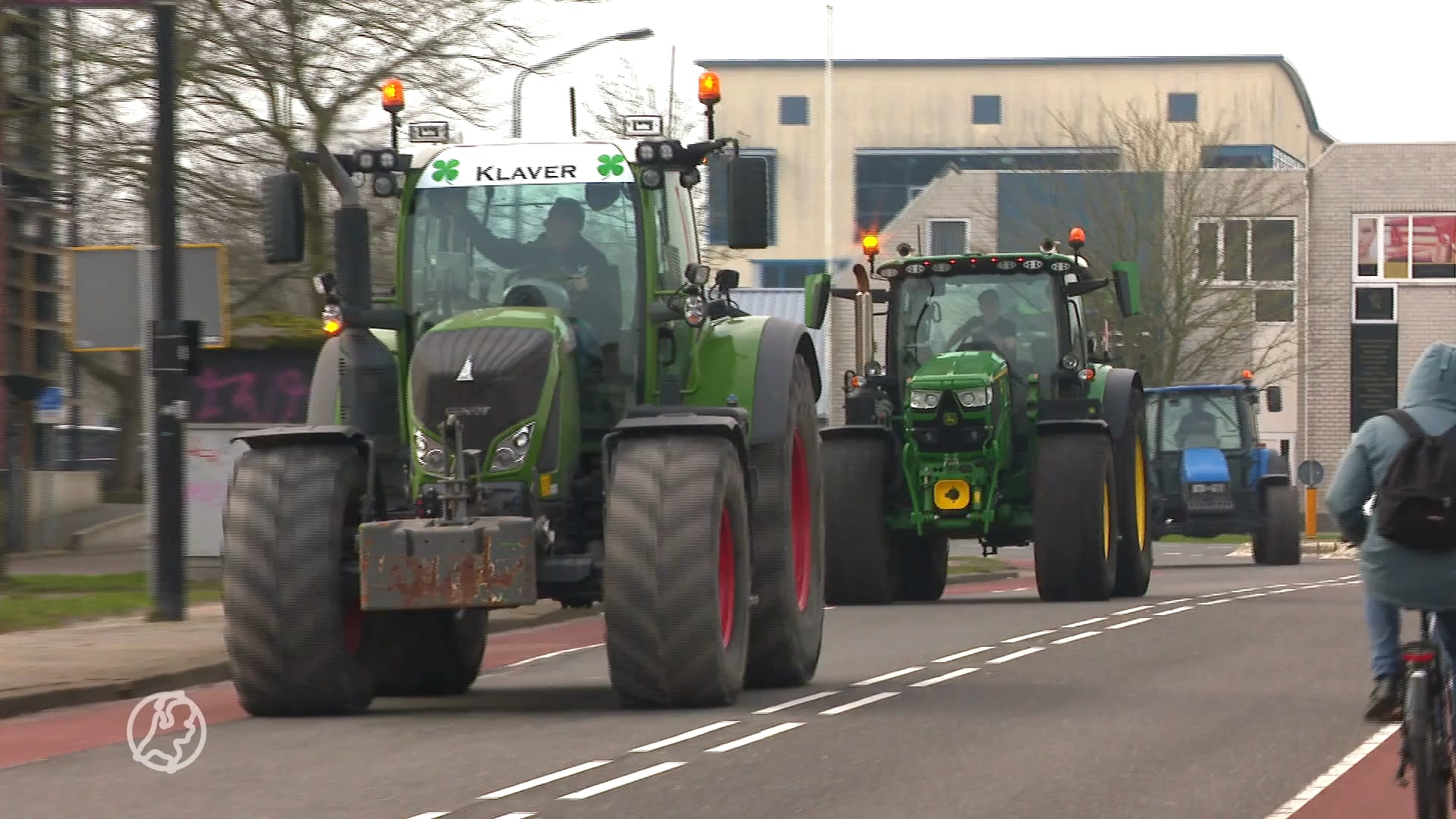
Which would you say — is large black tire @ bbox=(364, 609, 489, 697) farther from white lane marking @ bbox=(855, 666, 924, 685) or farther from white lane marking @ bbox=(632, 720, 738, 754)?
white lane marking @ bbox=(632, 720, 738, 754)

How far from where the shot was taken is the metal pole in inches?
793

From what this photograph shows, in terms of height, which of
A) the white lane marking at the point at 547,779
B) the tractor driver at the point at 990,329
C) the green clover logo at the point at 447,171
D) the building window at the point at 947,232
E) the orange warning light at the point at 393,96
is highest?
the building window at the point at 947,232

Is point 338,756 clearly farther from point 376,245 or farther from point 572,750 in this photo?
point 376,245

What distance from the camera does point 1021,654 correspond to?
17.9 meters

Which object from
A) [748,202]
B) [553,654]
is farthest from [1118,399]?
[748,202]

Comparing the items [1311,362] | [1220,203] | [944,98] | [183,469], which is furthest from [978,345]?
[944,98]

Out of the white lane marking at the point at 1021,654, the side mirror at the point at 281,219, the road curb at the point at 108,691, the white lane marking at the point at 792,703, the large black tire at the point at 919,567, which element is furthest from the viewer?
the large black tire at the point at 919,567

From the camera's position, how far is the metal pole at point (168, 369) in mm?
20141

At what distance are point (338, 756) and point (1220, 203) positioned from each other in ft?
156

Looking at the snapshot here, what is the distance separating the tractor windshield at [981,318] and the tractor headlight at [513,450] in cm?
1163

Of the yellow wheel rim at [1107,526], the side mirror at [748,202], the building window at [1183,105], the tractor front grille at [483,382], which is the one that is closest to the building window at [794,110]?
the building window at [1183,105]

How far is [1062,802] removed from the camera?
10.3 metres

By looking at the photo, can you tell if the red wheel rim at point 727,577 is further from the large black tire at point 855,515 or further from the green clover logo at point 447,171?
the large black tire at point 855,515

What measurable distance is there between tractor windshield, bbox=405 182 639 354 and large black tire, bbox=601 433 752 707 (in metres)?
1.22
